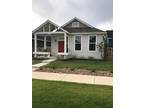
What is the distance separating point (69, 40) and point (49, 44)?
2.11 meters

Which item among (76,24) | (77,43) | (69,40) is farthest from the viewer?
(76,24)

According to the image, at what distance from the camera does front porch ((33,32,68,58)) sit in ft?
61.2

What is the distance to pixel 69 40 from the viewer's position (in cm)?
1917

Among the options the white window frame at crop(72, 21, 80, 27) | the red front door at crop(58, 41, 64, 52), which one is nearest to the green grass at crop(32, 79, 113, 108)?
the red front door at crop(58, 41, 64, 52)

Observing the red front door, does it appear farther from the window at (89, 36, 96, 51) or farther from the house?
the window at (89, 36, 96, 51)

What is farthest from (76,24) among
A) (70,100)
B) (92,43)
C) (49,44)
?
(70,100)

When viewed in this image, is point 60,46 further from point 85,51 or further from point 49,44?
point 85,51

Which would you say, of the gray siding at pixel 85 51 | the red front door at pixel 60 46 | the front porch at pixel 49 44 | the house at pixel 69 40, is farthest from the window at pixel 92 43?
the red front door at pixel 60 46
